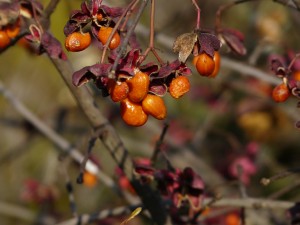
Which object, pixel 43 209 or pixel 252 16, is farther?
pixel 252 16

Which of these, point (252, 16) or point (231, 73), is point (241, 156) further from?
point (252, 16)

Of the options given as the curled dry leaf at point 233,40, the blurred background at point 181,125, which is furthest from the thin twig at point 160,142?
the blurred background at point 181,125

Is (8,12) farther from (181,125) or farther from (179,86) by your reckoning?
(181,125)

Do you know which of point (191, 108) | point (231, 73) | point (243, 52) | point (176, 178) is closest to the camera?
point (176, 178)

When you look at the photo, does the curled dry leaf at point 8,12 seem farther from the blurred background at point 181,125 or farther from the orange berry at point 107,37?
the blurred background at point 181,125

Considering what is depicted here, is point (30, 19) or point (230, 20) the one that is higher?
point (30, 19)

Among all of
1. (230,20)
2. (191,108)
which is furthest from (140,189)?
(230,20)

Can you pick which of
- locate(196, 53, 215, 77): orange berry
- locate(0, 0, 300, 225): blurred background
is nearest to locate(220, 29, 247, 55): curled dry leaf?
locate(196, 53, 215, 77): orange berry
